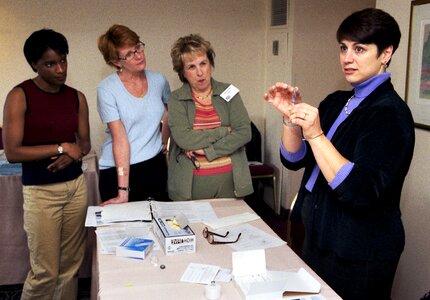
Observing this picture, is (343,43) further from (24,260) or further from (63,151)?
(24,260)

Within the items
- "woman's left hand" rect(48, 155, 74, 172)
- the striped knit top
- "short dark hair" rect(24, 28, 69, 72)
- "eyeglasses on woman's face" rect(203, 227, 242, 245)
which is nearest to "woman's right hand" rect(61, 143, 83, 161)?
"woman's left hand" rect(48, 155, 74, 172)

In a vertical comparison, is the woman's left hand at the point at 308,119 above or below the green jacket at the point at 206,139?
above

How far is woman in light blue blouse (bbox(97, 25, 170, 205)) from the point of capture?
2.32 m

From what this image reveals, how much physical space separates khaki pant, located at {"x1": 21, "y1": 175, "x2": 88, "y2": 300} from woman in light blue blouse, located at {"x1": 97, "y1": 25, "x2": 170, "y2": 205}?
18 cm

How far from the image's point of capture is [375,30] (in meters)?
1.42

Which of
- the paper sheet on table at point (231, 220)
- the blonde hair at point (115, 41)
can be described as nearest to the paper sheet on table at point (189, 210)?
the paper sheet on table at point (231, 220)

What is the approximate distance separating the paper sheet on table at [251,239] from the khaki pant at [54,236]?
0.91 metres

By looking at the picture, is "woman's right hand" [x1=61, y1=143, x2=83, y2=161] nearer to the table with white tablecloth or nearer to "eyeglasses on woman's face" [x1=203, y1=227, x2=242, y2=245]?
the table with white tablecloth

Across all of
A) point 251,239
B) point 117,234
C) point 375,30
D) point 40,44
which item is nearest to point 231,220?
point 251,239

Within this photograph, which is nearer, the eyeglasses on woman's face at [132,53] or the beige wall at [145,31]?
the eyeglasses on woman's face at [132,53]

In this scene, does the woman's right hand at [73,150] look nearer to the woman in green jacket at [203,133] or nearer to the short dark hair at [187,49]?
the woman in green jacket at [203,133]

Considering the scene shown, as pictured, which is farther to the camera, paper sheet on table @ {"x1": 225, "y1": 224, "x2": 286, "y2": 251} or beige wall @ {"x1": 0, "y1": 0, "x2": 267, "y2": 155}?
beige wall @ {"x1": 0, "y1": 0, "x2": 267, "y2": 155}

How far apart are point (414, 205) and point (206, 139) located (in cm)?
115

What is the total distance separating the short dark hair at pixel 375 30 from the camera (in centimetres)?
142
